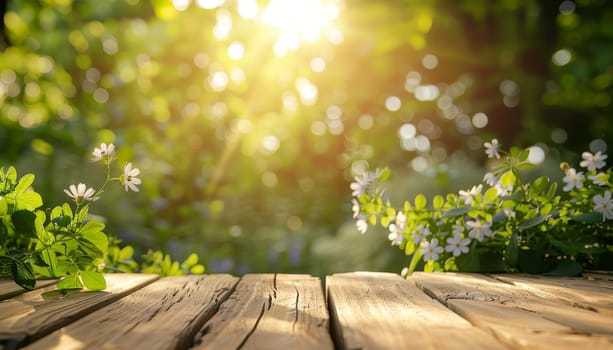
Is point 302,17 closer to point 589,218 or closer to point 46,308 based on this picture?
point 589,218

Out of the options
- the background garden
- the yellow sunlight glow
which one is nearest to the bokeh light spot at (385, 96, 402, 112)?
the background garden

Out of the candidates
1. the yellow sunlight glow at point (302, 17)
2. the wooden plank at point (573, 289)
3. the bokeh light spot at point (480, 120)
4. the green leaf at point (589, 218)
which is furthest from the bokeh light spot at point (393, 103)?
the wooden plank at point (573, 289)

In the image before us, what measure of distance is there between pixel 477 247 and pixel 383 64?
446cm

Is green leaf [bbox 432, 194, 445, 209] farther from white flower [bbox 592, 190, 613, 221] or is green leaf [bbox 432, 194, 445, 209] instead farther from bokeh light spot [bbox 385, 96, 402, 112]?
bokeh light spot [bbox 385, 96, 402, 112]

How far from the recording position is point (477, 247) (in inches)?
86.6

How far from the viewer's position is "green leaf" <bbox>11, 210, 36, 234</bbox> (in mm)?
1495

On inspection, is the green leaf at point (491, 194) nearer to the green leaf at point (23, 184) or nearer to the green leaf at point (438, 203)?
the green leaf at point (438, 203)

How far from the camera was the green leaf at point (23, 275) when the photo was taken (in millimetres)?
1403

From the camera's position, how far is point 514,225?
6.88 ft

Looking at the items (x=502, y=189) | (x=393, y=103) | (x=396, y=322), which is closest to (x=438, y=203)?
(x=502, y=189)

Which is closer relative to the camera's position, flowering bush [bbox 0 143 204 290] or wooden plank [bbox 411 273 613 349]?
wooden plank [bbox 411 273 613 349]

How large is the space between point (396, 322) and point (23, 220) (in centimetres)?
107

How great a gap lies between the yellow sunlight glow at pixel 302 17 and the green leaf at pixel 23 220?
13.6 ft

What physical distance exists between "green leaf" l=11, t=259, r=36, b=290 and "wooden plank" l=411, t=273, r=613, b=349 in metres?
1.04
